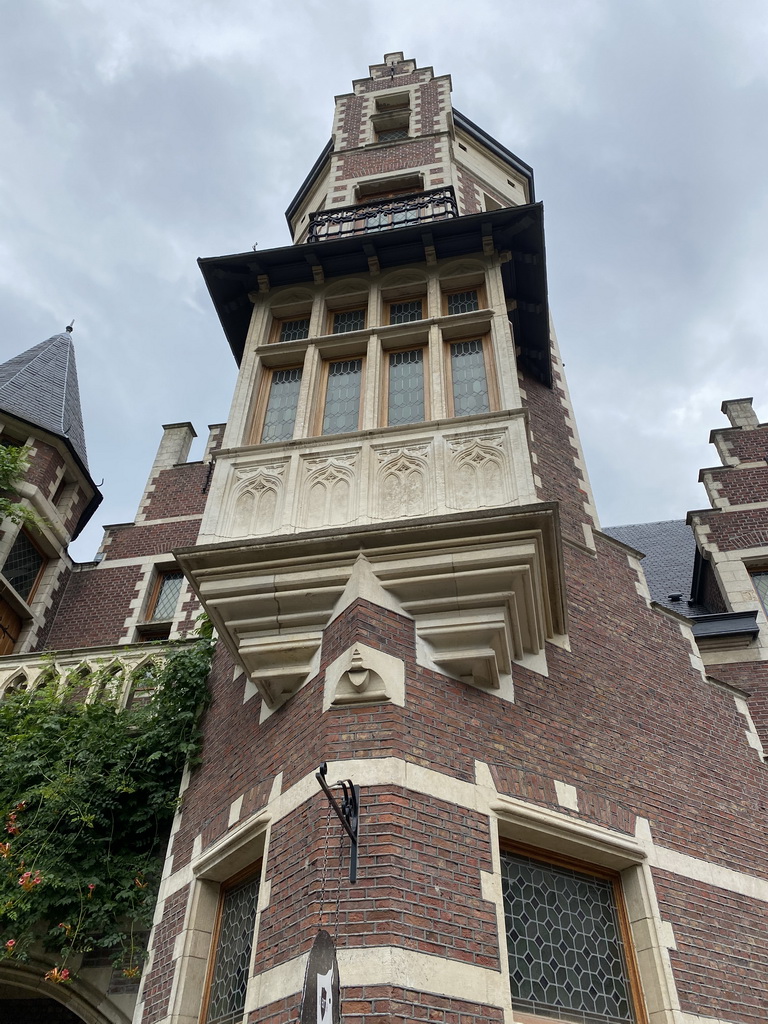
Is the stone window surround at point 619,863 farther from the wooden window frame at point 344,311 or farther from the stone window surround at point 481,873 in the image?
the wooden window frame at point 344,311

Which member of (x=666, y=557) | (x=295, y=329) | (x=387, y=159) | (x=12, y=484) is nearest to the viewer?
(x=295, y=329)

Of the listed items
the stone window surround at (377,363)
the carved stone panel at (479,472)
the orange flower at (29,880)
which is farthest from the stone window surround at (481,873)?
the stone window surround at (377,363)

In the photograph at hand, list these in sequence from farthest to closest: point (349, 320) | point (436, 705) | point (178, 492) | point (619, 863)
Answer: point (178, 492), point (349, 320), point (619, 863), point (436, 705)

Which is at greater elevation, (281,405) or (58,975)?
(281,405)

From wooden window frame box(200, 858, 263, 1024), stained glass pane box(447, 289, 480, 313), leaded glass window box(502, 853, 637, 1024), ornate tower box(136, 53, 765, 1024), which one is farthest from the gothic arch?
stained glass pane box(447, 289, 480, 313)

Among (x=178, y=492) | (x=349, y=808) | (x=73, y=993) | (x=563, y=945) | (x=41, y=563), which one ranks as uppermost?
(x=178, y=492)

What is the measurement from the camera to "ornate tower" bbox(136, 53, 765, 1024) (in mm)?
4758

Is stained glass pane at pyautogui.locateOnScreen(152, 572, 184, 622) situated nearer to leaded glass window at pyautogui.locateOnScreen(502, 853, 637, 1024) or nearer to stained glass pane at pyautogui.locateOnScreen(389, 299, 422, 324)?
stained glass pane at pyautogui.locateOnScreen(389, 299, 422, 324)

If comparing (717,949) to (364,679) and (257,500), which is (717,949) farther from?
(257,500)

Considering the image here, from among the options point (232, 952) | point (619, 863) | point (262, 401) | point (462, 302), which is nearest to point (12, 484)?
point (262, 401)

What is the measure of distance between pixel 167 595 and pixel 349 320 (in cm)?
673

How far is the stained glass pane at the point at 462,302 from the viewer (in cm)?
884

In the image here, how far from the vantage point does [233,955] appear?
5.68 m

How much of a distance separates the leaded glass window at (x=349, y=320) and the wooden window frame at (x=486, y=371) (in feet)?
3.87
